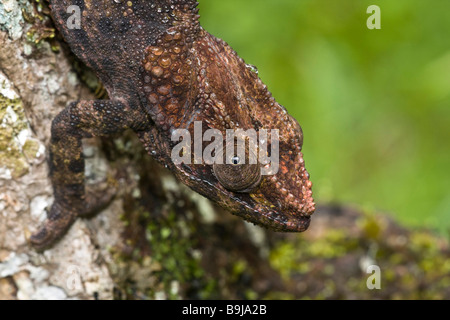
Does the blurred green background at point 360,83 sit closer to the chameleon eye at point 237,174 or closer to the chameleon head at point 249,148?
the chameleon head at point 249,148

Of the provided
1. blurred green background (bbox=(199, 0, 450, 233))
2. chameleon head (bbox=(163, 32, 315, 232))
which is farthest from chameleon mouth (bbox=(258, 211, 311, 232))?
blurred green background (bbox=(199, 0, 450, 233))

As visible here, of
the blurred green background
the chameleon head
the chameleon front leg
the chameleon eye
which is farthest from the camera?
the blurred green background

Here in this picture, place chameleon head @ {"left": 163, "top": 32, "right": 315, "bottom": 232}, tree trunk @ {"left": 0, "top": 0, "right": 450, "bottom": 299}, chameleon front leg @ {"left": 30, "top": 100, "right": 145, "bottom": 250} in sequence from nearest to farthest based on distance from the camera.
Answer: chameleon head @ {"left": 163, "top": 32, "right": 315, "bottom": 232}, chameleon front leg @ {"left": 30, "top": 100, "right": 145, "bottom": 250}, tree trunk @ {"left": 0, "top": 0, "right": 450, "bottom": 299}

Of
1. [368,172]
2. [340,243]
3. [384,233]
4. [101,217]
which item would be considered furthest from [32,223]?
[368,172]

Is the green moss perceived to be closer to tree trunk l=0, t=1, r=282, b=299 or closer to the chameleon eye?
tree trunk l=0, t=1, r=282, b=299

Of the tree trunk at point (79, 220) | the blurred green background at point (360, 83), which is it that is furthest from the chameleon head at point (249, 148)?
the blurred green background at point (360, 83)

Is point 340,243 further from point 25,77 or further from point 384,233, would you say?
point 25,77
